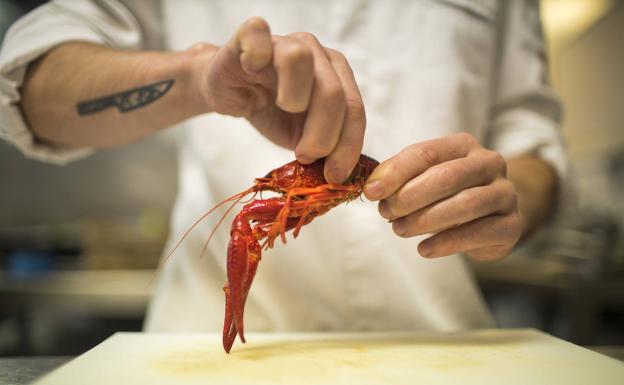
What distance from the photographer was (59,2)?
97cm

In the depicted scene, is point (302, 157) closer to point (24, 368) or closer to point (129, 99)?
point (129, 99)

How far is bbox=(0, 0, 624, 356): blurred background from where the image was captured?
84.9 inches

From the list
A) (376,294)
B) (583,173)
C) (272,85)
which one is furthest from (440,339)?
(583,173)

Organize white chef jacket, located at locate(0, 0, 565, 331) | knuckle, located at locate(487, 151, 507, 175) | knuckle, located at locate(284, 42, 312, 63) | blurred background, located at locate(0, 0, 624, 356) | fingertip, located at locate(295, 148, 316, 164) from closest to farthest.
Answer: knuckle, located at locate(284, 42, 312, 63) < fingertip, located at locate(295, 148, 316, 164) < knuckle, located at locate(487, 151, 507, 175) < white chef jacket, located at locate(0, 0, 565, 331) < blurred background, located at locate(0, 0, 624, 356)

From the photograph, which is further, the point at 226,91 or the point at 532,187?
the point at 532,187

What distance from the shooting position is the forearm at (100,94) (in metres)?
0.89

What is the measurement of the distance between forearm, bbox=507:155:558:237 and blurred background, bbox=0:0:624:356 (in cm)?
60

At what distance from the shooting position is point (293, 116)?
0.83 m

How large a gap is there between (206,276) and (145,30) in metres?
0.68

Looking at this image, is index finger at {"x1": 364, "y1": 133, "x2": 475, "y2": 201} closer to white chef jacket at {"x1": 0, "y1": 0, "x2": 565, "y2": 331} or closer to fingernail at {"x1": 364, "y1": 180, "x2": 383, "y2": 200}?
fingernail at {"x1": 364, "y1": 180, "x2": 383, "y2": 200}

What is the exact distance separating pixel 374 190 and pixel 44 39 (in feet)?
2.45

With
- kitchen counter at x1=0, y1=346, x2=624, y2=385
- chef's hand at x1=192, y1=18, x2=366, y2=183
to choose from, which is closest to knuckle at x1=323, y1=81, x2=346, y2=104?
chef's hand at x1=192, y1=18, x2=366, y2=183

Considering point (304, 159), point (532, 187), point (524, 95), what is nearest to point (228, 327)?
point (304, 159)

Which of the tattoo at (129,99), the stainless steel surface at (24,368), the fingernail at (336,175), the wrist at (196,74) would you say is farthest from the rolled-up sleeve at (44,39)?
the fingernail at (336,175)
